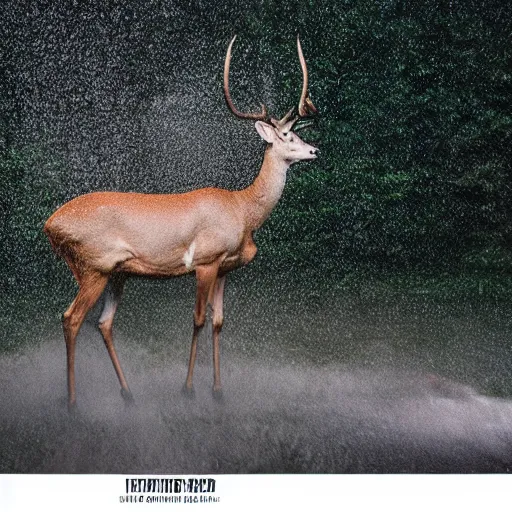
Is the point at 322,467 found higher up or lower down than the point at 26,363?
lower down

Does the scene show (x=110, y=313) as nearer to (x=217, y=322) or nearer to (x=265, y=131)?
(x=217, y=322)

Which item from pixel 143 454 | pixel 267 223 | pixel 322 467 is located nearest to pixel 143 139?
pixel 267 223

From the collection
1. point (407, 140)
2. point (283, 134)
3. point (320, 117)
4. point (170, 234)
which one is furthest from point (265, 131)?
point (407, 140)

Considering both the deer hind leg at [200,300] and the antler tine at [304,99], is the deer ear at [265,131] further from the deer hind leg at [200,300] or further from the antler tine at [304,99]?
the deer hind leg at [200,300]

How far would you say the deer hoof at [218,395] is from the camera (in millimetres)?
3568

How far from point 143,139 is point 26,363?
3.26ft

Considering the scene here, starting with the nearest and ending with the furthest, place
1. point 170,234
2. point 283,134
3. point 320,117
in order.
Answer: point 170,234, point 283,134, point 320,117

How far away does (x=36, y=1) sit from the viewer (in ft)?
11.9

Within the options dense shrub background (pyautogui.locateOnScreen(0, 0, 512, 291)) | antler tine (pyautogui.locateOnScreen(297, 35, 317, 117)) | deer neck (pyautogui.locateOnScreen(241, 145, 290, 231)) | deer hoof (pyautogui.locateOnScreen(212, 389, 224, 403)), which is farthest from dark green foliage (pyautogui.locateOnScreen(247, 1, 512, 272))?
deer hoof (pyautogui.locateOnScreen(212, 389, 224, 403))

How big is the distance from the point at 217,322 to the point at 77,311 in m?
0.53

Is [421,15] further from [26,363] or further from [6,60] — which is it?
[26,363]

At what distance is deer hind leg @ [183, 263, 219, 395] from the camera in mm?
3408

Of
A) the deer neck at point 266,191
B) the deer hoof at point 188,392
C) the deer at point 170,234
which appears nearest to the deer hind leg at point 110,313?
the deer at point 170,234

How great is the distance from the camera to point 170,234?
133 inches
